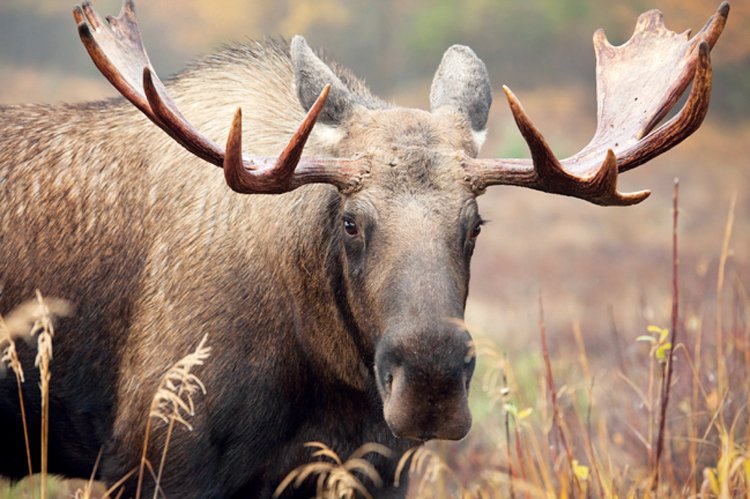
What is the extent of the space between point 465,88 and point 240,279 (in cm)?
116

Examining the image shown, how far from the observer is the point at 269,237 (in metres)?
4.18

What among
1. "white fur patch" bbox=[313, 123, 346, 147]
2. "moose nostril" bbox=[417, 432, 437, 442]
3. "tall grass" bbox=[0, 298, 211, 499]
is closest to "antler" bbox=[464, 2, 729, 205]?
"white fur patch" bbox=[313, 123, 346, 147]

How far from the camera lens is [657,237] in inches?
617

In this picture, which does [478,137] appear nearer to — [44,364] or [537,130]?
[537,130]

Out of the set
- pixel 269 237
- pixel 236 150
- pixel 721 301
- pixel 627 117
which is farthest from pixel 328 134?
pixel 721 301

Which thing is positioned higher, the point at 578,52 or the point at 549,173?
the point at 578,52

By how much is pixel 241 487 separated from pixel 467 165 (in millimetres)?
1416

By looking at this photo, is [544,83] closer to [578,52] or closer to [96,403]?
[578,52]

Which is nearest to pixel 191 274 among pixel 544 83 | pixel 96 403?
pixel 96 403

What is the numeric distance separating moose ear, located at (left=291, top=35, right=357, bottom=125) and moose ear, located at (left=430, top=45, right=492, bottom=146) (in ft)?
1.26

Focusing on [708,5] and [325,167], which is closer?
[325,167]

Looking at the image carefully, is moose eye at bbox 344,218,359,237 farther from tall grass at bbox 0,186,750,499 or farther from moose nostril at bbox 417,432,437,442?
moose nostril at bbox 417,432,437,442

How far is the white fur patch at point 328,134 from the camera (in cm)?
408

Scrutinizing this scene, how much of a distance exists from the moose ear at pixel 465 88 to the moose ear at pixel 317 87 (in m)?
0.39
